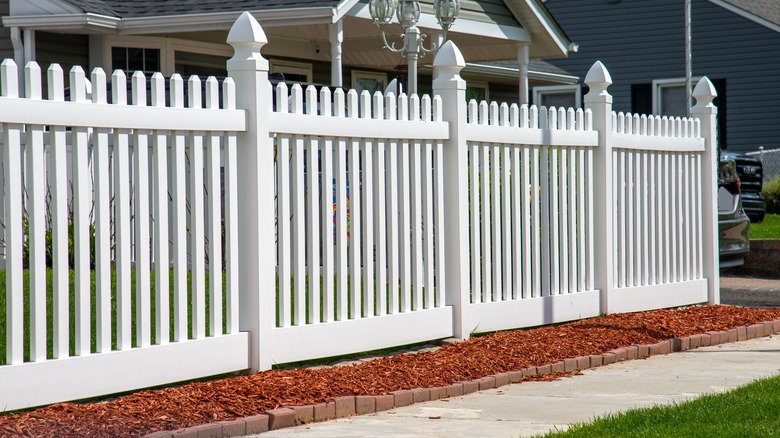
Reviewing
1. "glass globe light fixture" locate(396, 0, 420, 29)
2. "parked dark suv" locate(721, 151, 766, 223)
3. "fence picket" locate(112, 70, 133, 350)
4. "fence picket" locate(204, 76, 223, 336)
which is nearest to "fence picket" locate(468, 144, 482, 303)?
"fence picket" locate(204, 76, 223, 336)

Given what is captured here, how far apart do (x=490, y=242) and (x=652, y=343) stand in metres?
1.27

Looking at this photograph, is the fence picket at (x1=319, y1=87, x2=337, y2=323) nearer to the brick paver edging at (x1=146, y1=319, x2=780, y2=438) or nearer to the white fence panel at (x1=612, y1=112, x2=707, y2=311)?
the brick paver edging at (x1=146, y1=319, x2=780, y2=438)

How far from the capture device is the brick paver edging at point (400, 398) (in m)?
4.88

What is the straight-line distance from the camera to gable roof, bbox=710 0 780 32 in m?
27.2

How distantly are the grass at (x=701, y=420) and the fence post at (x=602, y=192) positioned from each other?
308 centimetres

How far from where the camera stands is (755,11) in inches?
1093

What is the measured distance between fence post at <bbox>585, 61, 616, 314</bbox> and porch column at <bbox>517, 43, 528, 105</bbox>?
9.69 m

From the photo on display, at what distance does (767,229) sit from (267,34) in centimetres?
810

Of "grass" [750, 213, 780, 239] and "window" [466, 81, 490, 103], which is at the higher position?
"window" [466, 81, 490, 103]

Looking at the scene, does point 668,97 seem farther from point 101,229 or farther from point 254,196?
point 101,229

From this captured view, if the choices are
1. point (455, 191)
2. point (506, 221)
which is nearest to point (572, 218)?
point (506, 221)

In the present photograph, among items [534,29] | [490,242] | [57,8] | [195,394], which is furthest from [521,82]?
[195,394]

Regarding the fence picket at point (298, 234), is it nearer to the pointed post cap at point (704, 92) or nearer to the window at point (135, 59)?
the pointed post cap at point (704, 92)

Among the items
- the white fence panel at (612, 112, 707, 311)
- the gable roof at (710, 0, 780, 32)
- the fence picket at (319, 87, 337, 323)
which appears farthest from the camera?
the gable roof at (710, 0, 780, 32)
